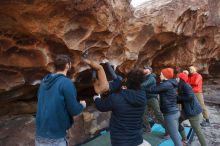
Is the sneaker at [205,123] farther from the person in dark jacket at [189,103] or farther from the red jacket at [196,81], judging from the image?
the person in dark jacket at [189,103]

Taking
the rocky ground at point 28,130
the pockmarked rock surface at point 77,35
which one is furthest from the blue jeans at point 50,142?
the rocky ground at point 28,130

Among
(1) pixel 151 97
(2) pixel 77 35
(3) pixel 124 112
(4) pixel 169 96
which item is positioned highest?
(2) pixel 77 35

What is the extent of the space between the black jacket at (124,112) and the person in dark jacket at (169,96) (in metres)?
1.38

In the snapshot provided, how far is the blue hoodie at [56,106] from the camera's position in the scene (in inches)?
108

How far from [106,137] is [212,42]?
616 centimetres

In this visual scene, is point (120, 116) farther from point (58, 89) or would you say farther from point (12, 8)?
point (12, 8)

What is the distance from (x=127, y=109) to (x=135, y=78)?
1.29 feet

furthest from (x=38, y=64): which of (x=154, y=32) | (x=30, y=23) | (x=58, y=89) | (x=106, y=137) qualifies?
(x=154, y=32)

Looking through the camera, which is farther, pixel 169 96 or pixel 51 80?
pixel 169 96

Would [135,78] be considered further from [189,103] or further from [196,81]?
[196,81]

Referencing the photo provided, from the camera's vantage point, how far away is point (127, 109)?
3.10 m

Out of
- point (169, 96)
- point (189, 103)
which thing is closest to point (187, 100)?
point (189, 103)

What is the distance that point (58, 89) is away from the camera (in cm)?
275

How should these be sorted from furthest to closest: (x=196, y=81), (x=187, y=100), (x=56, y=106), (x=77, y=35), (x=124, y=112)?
(x=196, y=81), (x=187, y=100), (x=77, y=35), (x=124, y=112), (x=56, y=106)
